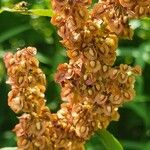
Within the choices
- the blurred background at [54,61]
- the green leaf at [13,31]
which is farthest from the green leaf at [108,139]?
the green leaf at [13,31]

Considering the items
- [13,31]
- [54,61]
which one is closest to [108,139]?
[54,61]

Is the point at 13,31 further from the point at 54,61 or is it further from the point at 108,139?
the point at 108,139

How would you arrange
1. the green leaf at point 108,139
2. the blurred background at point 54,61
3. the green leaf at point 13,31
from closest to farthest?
the green leaf at point 108,139, the blurred background at point 54,61, the green leaf at point 13,31

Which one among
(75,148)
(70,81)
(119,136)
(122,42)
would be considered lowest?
(119,136)

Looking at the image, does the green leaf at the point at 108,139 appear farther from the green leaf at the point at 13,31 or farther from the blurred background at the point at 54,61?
the green leaf at the point at 13,31

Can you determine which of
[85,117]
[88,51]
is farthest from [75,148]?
[88,51]

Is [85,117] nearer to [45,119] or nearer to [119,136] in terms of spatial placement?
[45,119]

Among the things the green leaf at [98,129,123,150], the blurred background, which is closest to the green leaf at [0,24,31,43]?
Answer: the blurred background

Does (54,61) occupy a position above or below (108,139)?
below
